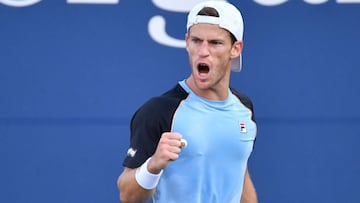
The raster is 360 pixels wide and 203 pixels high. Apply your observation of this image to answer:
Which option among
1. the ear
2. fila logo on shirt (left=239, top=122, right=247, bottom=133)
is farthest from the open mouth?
fila logo on shirt (left=239, top=122, right=247, bottom=133)

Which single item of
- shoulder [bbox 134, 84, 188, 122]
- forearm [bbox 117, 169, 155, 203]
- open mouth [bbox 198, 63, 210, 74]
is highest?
open mouth [bbox 198, 63, 210, 74]

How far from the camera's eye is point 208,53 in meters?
2.53

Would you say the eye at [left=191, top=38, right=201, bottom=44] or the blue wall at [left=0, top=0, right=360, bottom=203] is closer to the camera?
the eye at [left=191, top=38, right=201, bottom=44]

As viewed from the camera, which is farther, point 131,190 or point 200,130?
point 200,130

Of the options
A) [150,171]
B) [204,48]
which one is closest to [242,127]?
[204,48]

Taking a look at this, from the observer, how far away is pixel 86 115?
333cm

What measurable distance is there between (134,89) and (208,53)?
2.80ft

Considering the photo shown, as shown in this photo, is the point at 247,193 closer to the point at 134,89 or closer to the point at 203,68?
the point at 203,68

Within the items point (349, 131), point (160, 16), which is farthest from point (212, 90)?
point (349, 131)

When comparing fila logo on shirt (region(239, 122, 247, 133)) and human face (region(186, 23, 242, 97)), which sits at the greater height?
human face (region(186, 23, 242, 97))

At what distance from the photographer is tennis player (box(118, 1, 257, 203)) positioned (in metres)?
2.47

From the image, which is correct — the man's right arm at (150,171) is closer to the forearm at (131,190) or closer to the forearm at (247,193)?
the forearm at (131,190)

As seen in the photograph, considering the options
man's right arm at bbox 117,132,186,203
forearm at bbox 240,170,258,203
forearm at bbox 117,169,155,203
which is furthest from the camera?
forearm at bbox 240,170,258,203

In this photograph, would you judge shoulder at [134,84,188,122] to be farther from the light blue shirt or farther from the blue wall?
the blue wall
